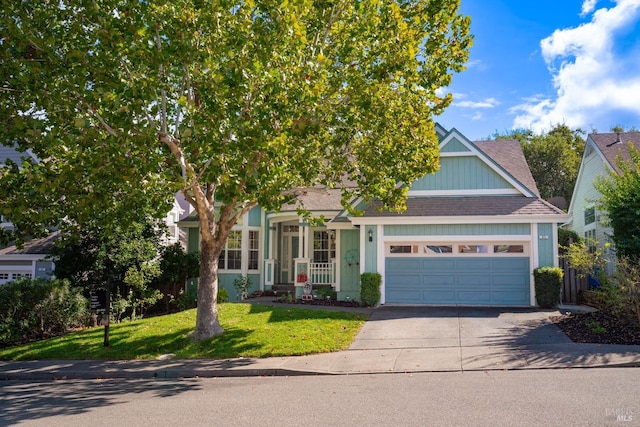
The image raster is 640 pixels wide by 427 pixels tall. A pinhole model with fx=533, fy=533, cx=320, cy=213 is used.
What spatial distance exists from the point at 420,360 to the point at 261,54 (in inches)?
269

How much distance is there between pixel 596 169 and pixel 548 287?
1067 centimetres

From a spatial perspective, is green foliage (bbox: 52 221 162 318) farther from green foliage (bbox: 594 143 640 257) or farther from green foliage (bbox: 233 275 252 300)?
green foliage (bbox: 594 143 640 257)

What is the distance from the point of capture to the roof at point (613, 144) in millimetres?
22758

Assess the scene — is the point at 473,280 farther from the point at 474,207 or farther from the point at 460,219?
the point at 474,207

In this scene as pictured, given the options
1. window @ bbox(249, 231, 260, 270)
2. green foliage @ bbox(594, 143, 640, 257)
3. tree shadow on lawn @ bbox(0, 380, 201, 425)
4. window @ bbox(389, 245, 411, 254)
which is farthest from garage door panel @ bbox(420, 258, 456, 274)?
tree shadow on lawn @ bbox(0, 380, 201, 425)

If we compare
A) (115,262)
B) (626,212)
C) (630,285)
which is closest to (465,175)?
(626,212)

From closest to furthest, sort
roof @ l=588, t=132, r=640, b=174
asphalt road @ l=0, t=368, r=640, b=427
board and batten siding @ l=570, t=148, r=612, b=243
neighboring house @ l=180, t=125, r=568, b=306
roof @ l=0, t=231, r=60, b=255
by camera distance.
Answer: asphalt road @ l=0, t=368, r=640, b=427 < neighboring house @ l=180, t=125, r=568, b=306 < roof @ l=0, t=231, r=60, b=255 < roof @ l=588, t=132, r=640, b=174 < board and batten siding @ l=570, t=148, r=612, b=243

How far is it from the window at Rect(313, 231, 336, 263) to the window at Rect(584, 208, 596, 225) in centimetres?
1192

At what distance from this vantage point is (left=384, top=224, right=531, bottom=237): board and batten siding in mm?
17438

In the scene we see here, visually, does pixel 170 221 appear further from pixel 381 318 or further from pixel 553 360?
pixel 553 360


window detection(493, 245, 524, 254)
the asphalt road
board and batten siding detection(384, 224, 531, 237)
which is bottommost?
the asphalt road

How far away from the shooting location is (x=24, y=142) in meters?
11.4

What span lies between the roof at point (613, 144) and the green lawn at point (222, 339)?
1443 centimetres

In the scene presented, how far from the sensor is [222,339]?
13.0 meters
